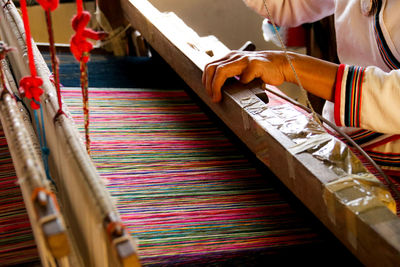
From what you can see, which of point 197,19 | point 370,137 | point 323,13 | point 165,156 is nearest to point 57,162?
point 165,156

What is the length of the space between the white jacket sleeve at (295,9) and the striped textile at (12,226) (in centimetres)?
96

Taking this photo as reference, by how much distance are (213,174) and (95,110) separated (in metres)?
0.44

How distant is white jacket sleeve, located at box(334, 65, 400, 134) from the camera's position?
1.03 m

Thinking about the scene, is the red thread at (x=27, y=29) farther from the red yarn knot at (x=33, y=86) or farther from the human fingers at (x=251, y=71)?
the human fingers at (x=251, y=71)

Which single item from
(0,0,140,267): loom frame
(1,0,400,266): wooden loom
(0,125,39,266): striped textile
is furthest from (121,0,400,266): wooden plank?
(0,125,39,266): striped textile

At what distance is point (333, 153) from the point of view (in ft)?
2.66

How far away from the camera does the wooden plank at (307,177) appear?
25.5 inches

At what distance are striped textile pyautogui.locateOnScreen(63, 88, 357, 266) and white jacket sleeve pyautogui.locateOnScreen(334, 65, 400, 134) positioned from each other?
236 mm

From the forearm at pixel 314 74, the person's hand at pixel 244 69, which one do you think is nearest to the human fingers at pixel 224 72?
the person's hand at pixel 244 69

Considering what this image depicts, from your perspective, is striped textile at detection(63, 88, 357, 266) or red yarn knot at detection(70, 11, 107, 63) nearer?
red yarn knot at detection(70, 11, 107, 63)

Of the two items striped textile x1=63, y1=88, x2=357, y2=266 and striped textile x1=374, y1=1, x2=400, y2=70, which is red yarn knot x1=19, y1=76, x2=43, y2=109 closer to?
striped textile x1=63, y1=88, x2=357, y2=266

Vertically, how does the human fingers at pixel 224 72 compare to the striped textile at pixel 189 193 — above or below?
above

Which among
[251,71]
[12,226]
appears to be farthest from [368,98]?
[12,226]

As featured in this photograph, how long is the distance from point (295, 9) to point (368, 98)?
2.30ft
